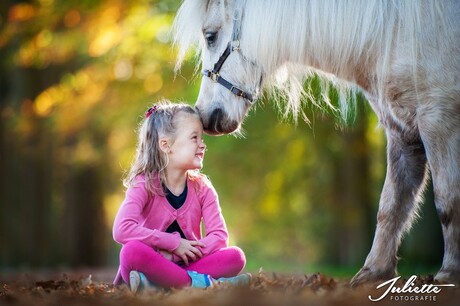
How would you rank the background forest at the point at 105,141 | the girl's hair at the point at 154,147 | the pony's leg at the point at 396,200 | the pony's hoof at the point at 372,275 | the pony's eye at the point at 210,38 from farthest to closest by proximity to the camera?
the background forest at the point at 105,141 → the pony's eye at the point at 210,38 → the pony's leg at the point at 396,200 → the pony's hoof at the point at 372,275 → the girl's hair at the point at 154,147

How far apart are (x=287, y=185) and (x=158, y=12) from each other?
6325 mm

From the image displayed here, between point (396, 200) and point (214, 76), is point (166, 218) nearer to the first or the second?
point (214, 76)

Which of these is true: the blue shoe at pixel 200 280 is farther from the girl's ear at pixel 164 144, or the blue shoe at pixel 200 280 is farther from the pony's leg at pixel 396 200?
the pony's leg at pixel 396 200

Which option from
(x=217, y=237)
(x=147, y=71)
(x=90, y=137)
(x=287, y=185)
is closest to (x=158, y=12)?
(x=147, y=71)

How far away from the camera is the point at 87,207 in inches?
774

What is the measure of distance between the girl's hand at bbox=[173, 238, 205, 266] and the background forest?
7.49m

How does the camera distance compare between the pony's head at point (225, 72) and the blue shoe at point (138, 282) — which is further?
the pony's head at point (225, 72)

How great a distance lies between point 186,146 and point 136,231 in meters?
0.65

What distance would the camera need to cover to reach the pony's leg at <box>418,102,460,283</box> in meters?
4.54

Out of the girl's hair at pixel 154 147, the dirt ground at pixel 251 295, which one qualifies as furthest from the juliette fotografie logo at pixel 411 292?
the girl's hair at pixel 154 147

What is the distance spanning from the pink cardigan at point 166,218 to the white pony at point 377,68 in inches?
24.5

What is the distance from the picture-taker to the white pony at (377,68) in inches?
182

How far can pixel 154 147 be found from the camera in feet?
15.9

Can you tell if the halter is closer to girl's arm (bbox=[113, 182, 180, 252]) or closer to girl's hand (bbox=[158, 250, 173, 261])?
girl's arm (bbox=[113, 182, 180, 252])
